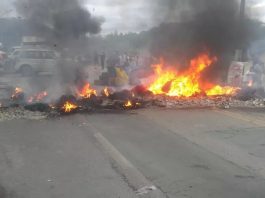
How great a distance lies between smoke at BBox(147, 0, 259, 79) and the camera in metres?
16.6

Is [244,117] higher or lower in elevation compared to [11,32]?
lower

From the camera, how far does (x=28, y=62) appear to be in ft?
80.8

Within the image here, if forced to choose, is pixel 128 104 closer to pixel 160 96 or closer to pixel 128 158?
pixel 160 96

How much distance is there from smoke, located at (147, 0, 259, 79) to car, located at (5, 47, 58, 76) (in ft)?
27.1

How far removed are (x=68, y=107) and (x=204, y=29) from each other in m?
8.24

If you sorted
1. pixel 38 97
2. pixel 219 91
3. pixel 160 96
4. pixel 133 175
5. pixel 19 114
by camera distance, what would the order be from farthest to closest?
pixel 219 91 < pixel 160 96 < pixel 38 97 < pixel 19 114 < pixel 133 175

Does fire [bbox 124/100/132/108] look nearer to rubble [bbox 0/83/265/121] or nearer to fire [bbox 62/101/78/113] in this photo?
rubble [bbox 0/83/265/121]

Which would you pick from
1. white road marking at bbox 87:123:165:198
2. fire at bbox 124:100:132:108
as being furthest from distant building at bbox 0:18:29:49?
white road marking at bbox 87:123:165:198

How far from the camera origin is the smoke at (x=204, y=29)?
1658 cm

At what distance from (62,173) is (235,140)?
3739 mm

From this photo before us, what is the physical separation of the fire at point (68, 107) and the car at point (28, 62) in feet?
37.6

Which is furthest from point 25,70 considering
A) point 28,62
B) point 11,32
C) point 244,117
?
point 244,117

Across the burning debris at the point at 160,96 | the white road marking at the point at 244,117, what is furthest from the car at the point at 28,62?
the white road marking at the point at 244,117

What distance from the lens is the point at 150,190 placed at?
16.5 feet
